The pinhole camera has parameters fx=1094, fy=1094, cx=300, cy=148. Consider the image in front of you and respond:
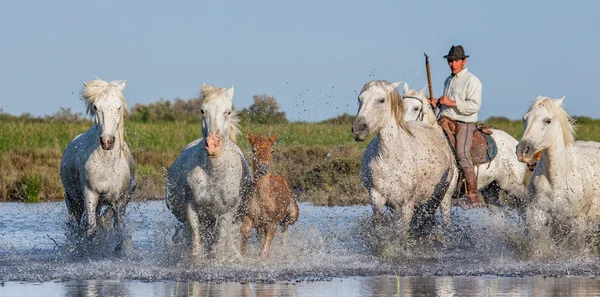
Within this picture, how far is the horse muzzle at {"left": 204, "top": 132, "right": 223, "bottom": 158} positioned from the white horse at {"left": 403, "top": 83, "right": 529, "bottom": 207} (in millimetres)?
4252

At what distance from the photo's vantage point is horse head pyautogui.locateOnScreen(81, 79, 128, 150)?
1186 centimetres

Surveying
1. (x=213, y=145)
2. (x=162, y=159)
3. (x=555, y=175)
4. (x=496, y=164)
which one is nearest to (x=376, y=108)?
(x=555, y=175)

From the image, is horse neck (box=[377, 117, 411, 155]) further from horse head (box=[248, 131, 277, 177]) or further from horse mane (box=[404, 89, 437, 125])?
horse mane (box=[404, 89, 437, 125])

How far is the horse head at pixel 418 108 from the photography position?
14.6m

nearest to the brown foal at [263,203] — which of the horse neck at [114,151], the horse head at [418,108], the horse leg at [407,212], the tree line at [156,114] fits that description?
the horse leg at [407,212]

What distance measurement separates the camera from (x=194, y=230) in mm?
11523

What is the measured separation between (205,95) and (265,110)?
2.96 meters

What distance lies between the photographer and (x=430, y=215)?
46.3 ft

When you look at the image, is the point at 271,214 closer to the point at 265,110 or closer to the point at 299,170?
the point at 265,110

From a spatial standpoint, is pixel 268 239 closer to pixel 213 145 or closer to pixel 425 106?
pixel 213 145

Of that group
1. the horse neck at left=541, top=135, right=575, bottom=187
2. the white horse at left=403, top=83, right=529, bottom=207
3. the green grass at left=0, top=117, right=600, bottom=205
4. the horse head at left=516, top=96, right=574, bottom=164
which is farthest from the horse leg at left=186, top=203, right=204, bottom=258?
A: the green grass at left=0, top=117, right=600, bottom=205

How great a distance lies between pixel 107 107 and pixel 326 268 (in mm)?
3004

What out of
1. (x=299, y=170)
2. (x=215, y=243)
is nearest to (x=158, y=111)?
(x=299, y=170)

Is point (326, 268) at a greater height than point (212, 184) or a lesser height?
lesser
